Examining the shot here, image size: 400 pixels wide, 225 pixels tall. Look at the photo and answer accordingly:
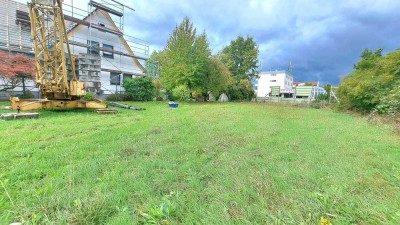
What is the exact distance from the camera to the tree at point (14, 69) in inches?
381

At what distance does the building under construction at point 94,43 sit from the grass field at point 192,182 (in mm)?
12499

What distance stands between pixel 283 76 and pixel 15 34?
5662cm

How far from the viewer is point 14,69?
995 centimetres

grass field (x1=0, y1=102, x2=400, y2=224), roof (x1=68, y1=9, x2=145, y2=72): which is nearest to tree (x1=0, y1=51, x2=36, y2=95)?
roof (x1=68, y1=9, x2=145, y2=72)

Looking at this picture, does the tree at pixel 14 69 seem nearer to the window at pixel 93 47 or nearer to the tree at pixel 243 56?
the window at pixel 93 47

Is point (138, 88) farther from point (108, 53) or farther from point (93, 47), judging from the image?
point (93, 47)

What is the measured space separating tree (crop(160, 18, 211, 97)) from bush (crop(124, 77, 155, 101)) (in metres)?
2.56

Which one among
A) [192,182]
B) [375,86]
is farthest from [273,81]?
[192,182]

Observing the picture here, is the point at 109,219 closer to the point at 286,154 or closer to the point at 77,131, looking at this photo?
the point at 286,154

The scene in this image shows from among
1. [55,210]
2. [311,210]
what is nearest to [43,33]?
[55,210]

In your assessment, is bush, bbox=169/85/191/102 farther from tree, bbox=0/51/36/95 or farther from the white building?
the white building

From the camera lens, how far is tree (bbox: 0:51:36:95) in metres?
9.68

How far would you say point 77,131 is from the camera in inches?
204

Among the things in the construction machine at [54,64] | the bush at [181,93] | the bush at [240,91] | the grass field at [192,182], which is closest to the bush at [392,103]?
the grass field at [192,182]
